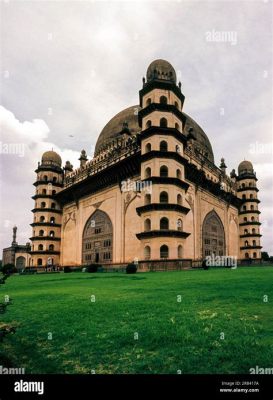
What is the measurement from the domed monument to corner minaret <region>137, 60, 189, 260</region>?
0.09 meters

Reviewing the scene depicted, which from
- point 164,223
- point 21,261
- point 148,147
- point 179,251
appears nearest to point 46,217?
point 21,261

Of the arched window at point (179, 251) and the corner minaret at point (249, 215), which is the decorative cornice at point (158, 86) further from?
the corner minaret at point (249, 215)

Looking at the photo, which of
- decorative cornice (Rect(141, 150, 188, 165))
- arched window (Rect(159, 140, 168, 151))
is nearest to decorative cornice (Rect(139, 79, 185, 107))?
arched window (Rect(159, 140, 168, 151))

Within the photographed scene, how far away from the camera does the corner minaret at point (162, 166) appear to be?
84.6 feet

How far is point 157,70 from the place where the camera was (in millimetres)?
29484

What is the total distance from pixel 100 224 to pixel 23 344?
101 ft

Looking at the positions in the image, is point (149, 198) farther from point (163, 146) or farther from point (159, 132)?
point (159, 132)

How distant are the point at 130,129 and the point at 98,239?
1577 centimetres

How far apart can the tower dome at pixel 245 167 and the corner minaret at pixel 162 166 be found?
24496 mm

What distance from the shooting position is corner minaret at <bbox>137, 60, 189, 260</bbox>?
2578 centimetres

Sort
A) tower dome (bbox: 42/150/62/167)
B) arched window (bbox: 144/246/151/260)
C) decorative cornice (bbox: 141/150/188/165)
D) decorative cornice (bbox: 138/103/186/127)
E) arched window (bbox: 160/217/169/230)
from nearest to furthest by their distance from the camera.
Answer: arched window (bbox: 144/246/151/260)
arched window (bbox: 160/217/169/230)
decorative cornice (bbox: 141/150/188/165)
decorative cornice (bbox: 138/103/186/127)
tower dome (bbox: 42/150/62/167)

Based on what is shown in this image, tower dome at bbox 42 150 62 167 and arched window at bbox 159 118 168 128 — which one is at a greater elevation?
tower dome at bbox 42 150 62 167

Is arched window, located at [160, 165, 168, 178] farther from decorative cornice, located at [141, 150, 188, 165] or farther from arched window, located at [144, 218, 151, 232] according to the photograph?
arched window, located at [144, 218, 151, 232]
